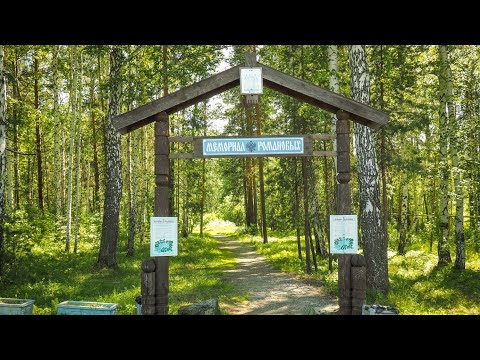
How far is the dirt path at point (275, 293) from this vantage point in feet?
30.5

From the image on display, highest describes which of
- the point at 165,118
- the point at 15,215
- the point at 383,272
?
the point at 165,118

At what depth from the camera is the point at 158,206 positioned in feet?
22.5

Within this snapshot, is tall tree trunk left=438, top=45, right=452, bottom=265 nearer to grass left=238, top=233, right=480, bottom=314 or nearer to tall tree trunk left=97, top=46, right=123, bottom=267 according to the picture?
grass left=238, top=233, right=480, bottom=314

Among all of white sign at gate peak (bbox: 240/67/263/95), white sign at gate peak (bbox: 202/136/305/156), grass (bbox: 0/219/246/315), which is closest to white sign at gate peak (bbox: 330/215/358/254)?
white sign at gate peak (bbox: 202/136/305/156)

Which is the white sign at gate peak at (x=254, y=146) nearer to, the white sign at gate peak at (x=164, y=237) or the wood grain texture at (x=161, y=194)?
the wood grain texture at (x=161, y=194)

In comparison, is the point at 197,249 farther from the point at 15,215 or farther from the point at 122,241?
the point at 15,215

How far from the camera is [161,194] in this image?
22.7 ft

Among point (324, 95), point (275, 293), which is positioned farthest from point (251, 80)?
point (275, 293)

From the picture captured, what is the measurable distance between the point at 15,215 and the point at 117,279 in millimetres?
3933

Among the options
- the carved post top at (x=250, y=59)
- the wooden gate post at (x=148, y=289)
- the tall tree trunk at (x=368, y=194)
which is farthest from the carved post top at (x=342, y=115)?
the wooden gate post at (x=148, y=289)

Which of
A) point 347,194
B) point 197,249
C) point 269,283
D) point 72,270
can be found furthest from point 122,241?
point 347,194

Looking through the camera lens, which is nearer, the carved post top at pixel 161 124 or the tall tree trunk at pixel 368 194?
the carved post top at pixel 161 124

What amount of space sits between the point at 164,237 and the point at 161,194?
756mm

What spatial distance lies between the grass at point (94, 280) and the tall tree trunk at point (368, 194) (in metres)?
3.59
